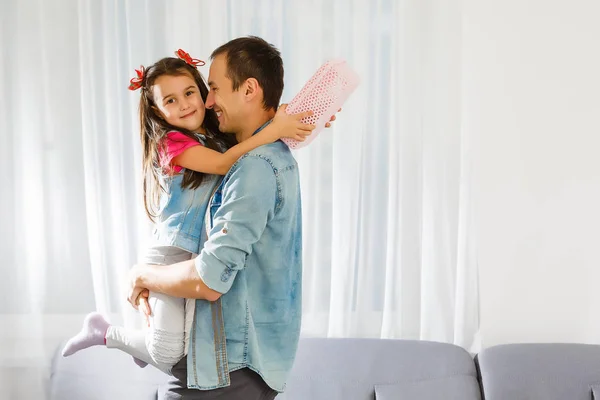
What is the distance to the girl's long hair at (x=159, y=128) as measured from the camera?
162cm

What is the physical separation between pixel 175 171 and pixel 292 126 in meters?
0.28

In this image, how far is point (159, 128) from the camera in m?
1.64

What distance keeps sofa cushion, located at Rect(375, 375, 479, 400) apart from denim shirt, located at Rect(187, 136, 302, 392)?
926 mm

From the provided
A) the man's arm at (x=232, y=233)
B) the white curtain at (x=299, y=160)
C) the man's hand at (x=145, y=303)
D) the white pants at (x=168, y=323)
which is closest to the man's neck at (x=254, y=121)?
the man's arm at (x=232, y=233)

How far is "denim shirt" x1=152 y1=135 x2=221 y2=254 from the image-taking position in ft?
4.91

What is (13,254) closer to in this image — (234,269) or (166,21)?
(166,21)

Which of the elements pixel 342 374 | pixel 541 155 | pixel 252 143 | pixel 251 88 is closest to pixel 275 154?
pixel 252 143

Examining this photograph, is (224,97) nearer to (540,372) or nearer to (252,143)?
(252,143)

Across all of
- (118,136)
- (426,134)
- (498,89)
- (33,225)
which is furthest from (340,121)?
(33,225)

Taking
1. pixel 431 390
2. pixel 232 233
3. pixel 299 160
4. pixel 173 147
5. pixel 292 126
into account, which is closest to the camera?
pixel 232 233

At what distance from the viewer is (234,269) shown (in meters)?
1.39

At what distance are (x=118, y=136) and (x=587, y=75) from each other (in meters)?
1.62

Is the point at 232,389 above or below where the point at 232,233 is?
below

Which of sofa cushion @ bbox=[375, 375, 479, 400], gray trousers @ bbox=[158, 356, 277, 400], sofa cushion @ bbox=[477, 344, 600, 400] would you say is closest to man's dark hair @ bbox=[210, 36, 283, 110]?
gray trousers @ bbox=[158, 356, 277, 400]
